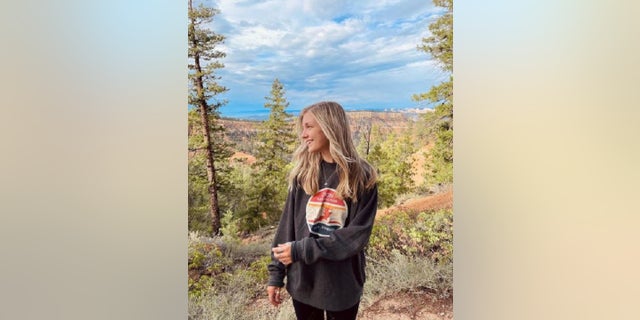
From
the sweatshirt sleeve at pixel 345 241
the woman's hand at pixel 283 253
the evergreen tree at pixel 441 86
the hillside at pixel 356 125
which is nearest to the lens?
the sweatshirt sleeve at pixel 345 241

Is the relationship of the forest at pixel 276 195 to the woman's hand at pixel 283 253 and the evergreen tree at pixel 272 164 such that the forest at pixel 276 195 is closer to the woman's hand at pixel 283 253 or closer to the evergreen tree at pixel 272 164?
the evergreen tree at pixel 272 164

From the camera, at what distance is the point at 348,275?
347 cm

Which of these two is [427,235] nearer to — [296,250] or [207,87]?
[296,250]

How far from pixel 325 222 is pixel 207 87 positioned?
4.32 ft

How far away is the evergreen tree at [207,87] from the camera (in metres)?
3.80

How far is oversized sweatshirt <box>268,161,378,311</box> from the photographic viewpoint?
3.42 m

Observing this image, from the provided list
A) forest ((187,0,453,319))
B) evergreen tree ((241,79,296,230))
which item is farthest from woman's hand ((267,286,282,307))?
evergreen tree ((241,79,296,230))

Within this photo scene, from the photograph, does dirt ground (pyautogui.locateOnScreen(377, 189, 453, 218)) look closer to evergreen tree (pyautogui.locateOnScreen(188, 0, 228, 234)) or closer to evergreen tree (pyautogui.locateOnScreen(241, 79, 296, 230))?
evergreen tree (pyautogui.locateOnScreen(241, 79, 296, 230))

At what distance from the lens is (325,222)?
3436 mm

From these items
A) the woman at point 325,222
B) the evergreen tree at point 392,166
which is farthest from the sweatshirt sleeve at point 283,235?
the evergreen tree at point 392,166

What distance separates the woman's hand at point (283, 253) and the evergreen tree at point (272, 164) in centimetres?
24

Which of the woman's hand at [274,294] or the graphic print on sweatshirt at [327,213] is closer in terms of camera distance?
the graphic print on sweatshirt at [327,213]
